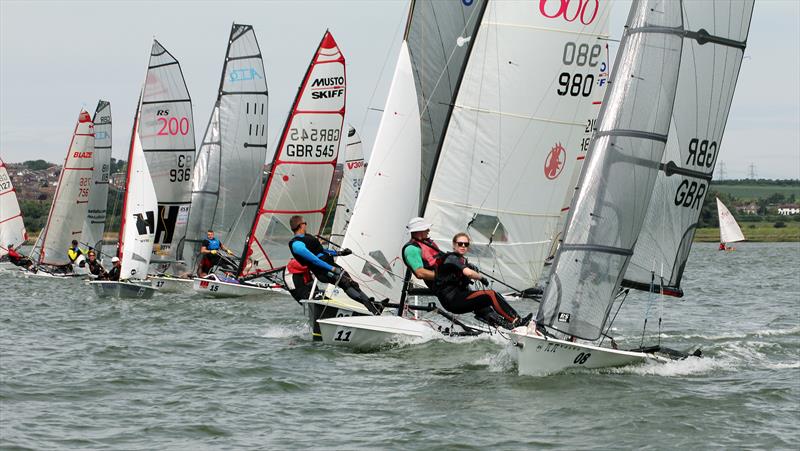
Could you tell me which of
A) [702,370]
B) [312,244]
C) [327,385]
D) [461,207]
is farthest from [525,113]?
[327,385]

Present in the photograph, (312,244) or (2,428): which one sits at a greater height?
(312,244)

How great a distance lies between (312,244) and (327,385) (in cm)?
364

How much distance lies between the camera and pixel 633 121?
11461 mm

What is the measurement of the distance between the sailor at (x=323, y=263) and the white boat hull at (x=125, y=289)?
26.4 feet

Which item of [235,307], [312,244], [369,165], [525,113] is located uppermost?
[525,113]

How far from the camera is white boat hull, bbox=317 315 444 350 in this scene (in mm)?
13031

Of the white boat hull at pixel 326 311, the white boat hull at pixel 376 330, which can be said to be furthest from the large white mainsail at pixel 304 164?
the white boat hull at pixel 376 330

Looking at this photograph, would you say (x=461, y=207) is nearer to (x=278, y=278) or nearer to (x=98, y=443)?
(x=98, y=443)

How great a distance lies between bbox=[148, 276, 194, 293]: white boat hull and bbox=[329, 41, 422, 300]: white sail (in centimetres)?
932

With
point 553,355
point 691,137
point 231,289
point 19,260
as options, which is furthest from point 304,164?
point 553,355

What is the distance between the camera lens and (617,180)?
37.5 feet

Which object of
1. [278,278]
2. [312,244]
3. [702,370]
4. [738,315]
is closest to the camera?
[702,370]

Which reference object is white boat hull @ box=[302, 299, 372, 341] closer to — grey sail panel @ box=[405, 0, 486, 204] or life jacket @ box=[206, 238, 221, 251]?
grey sail panel @ box=[405, 0, 486, 204]

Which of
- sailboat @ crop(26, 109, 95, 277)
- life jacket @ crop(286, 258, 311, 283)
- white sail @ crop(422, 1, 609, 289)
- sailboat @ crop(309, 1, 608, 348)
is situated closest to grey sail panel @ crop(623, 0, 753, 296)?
sailboat @ crop(309, 1, 608, 348)
